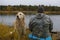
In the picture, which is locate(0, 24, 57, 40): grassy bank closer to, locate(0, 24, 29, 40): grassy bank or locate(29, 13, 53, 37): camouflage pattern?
locate(0, 24, 29, 40): grassy bank

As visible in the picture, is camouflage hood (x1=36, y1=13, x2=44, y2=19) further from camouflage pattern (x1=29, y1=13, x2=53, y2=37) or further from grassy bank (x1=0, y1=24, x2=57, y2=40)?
grassy bank (x1=0, y1=24, x2=57, y2=40)

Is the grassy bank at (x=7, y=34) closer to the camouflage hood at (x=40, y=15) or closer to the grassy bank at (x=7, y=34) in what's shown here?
the grassy bank at (x=7, y=34)

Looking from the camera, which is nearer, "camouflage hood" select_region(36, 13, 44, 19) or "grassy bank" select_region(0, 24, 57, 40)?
"camouflage hood" select_region(36, 13, 44, 19)

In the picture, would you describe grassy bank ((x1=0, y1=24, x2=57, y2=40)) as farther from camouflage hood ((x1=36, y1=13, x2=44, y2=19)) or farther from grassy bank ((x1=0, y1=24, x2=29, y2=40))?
camouflage hood ((x1=36, y1=13, x2=44, y2=19))

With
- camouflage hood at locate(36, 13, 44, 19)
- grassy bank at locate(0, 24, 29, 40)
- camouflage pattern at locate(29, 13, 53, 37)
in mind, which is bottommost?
grassy bank at locate(0, 24, 29, 40)

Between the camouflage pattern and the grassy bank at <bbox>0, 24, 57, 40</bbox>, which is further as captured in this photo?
the grassy bank at <bbox>0, 24, 57, 40</bbox>

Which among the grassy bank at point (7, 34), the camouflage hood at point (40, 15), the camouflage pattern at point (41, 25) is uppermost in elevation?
the camouflage hood at point (40, 15)

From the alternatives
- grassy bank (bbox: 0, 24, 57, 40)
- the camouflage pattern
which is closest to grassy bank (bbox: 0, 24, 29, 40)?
grassy bank (bbox: 0, 24, 57, 40)

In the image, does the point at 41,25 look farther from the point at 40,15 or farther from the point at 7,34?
the point at 7,34

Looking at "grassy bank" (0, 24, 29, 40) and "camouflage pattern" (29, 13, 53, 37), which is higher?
"camouflage pattern" (29, 13, 53, 37)

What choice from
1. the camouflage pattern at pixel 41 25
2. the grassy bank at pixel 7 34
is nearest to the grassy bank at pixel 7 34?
the grassy bank at pixel 7 34

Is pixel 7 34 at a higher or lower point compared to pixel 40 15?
lower

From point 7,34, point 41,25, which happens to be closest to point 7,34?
point 7,34

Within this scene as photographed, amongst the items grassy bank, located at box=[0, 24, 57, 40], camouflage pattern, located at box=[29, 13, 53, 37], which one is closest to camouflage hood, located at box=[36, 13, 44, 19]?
camouflage pattern, located at box=[29, 13, 53, 37]
